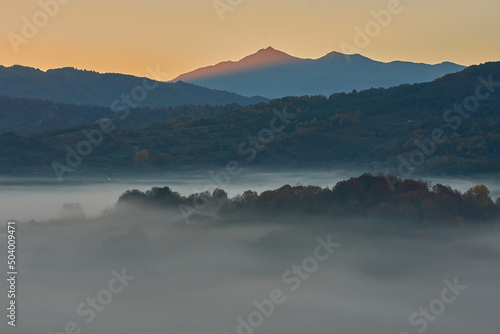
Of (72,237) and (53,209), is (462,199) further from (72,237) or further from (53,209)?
(53,209)

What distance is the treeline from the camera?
361ft

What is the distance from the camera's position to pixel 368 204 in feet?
376

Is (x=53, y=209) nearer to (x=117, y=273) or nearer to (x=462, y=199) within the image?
Result: (x=117, y=273)

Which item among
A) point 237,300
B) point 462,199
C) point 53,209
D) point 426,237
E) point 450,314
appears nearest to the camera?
point 450,314

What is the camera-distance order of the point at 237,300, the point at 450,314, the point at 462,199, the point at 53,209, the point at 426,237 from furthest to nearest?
the point at 53,209
the point at 462,199
the point at 426,237
the point at 237,300
the point at 450,314

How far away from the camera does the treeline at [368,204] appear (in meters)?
110

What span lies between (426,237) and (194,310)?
3436cm

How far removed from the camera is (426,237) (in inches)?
4181

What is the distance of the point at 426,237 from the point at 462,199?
1659cm

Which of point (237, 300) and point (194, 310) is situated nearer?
point (194, 310)

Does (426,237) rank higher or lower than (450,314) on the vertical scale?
higher

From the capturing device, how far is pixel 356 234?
112 meters

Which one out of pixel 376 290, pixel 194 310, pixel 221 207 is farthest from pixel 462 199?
pixel 194 310

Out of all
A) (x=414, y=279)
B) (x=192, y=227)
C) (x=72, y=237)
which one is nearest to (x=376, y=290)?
(x=414, y=279)
